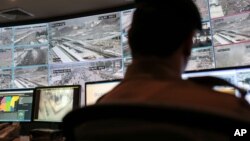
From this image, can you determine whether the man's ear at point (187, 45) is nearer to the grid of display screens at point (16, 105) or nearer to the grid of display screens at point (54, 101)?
the grid of display screens at point (54, 101)

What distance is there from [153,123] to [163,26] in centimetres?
21

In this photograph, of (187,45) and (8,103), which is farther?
(8,103)

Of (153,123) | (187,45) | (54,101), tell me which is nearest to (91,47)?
(54,101)

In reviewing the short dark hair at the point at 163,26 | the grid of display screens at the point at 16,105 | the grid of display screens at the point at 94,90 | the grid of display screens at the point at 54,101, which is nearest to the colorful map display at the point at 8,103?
the grid of display screens at the point at 16,105

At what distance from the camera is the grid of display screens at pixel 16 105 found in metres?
2.47

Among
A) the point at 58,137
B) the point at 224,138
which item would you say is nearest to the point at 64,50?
the point at 58,137

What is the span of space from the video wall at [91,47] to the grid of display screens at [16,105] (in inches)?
28.0

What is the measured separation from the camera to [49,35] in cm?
330

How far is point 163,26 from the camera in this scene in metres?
0.60

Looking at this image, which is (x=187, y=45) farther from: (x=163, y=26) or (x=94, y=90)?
(x=94, y=90)

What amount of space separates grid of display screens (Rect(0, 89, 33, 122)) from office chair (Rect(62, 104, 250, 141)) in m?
2.07

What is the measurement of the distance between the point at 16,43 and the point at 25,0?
1.96 feet

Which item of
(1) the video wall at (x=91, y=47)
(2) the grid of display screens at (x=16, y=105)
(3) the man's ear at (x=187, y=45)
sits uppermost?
(1) the video wall at (x=91, y=47)

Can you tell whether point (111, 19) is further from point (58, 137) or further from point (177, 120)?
point (177, 120)
